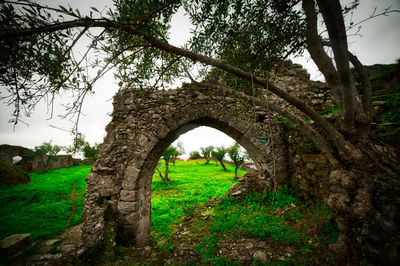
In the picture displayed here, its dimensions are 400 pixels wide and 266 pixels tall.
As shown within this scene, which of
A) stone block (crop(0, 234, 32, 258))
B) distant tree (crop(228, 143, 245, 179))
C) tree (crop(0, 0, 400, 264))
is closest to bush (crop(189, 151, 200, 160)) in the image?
distant tree (crop(228, 143, 245, 179))

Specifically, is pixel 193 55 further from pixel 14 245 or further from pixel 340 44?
pixel 14 245

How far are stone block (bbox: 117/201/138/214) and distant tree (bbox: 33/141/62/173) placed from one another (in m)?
22.8

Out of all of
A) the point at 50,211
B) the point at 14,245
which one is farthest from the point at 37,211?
the point at 14,245

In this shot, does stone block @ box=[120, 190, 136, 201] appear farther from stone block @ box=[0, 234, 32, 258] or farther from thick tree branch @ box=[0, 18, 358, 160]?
thick tree branch @ box=[0, 18, 358, 160]

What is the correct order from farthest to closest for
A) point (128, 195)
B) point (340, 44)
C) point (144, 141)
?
point (144, 141) → point (128, 195) → point (340, 44)

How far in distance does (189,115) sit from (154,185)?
10183mm

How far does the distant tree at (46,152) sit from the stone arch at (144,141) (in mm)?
22493

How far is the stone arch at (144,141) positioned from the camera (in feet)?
13.0

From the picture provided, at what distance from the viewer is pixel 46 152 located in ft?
63.9

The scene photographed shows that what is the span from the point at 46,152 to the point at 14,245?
2234 cm

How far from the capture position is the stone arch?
3969 millimetres

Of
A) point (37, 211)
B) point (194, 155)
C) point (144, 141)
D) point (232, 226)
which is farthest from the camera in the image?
point (194, 155)

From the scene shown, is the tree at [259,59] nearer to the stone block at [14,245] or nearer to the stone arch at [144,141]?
the stone arch at [144,141]

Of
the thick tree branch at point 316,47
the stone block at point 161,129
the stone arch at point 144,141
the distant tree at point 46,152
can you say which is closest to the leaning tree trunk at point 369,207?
the thick tree branch at point 316,47
